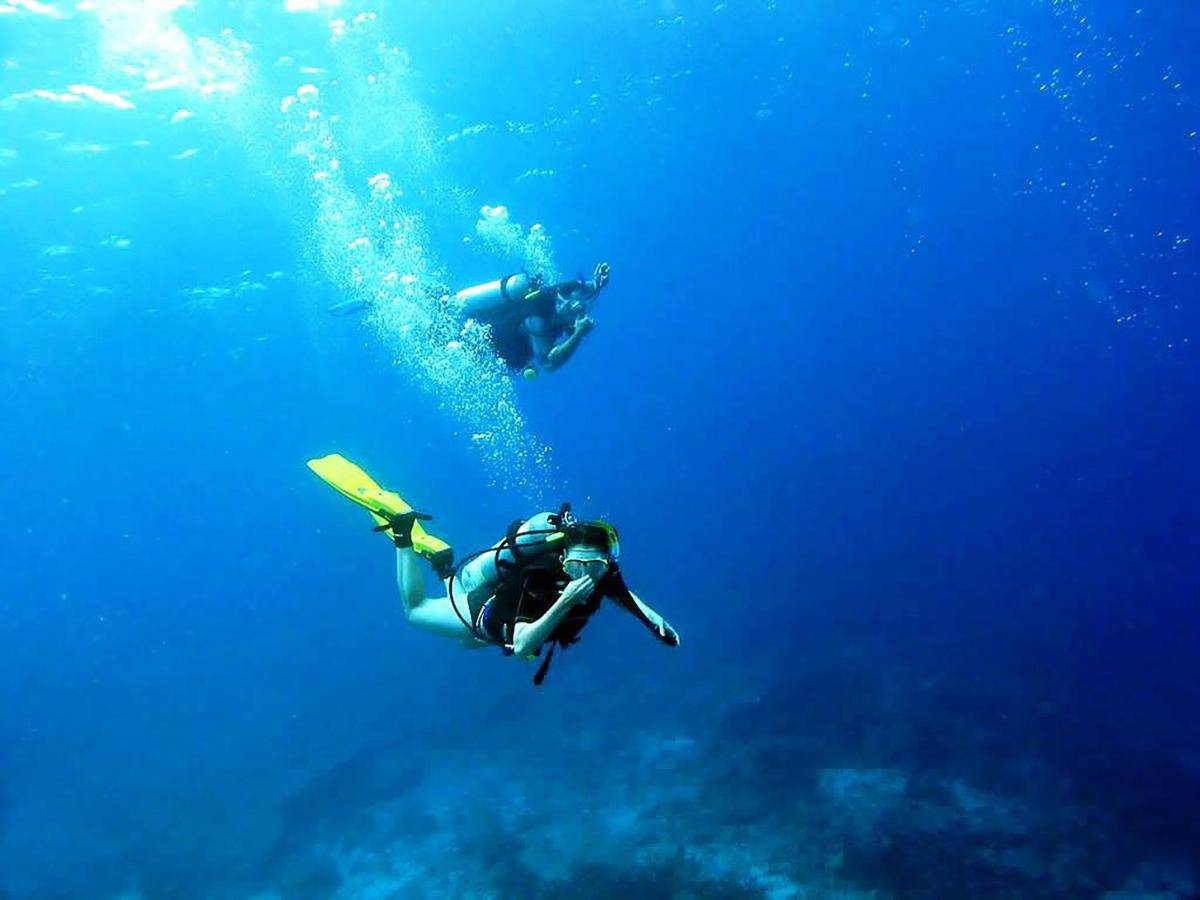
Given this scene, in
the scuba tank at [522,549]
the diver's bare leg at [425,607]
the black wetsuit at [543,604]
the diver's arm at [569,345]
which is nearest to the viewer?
the black wetsuit at [543,604]

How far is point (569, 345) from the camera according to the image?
981 cm

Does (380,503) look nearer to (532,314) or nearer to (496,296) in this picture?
(532,314)

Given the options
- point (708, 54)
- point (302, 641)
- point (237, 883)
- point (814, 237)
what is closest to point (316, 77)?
point (708, 54)

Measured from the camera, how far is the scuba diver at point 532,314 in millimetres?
9844

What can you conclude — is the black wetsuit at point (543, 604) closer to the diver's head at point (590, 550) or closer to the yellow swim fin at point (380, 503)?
the diver's head at point (590, 550)

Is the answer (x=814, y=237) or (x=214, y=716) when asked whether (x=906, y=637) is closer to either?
(x=214, y=716)

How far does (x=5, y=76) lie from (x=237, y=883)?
63.4 ft

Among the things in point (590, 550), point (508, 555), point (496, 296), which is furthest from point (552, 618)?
point (496, 296)

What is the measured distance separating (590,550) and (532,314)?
668cm

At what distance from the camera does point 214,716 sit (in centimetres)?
3256

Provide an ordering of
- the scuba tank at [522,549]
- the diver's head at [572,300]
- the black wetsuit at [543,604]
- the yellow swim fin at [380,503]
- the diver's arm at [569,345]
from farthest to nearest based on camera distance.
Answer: the diver's head at [572,300] → the diver's arm at [569,345] → the yellow swim fin at [380,503] → the scuba tank at [522,549] → the black wetsuit at [543,604]

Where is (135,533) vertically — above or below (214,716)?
above

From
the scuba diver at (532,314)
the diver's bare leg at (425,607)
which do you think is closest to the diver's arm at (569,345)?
the scuba diver at (532,314)

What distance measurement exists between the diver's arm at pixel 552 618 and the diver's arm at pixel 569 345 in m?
6.36
